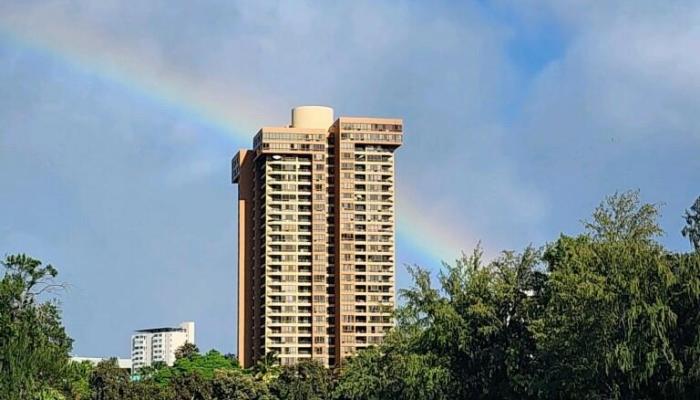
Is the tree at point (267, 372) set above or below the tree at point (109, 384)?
above

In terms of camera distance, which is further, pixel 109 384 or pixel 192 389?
pixel 192 389

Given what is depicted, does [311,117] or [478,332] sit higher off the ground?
[311,117]

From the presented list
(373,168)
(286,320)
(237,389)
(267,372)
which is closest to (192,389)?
(237,389)

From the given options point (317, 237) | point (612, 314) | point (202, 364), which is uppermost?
Result: point (317, 237)

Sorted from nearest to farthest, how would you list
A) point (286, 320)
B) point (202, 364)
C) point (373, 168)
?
point (202, 364), point (286, 320), point (373, 168)

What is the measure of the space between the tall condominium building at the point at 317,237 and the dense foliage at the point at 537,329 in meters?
77.1

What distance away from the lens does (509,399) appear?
2324 inches

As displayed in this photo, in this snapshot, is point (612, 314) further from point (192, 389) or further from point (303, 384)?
point (192, 389)

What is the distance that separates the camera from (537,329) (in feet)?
191

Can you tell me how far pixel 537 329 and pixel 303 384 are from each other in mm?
42478

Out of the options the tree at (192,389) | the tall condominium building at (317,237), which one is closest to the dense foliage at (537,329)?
the tree at (192,389)

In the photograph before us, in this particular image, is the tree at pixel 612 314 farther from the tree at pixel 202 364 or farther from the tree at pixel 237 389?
the tree at pixel 202 364

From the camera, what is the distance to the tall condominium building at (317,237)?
157750mm

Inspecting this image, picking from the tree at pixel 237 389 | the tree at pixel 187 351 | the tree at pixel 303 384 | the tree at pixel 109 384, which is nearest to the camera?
the tree at pixel 303 384
